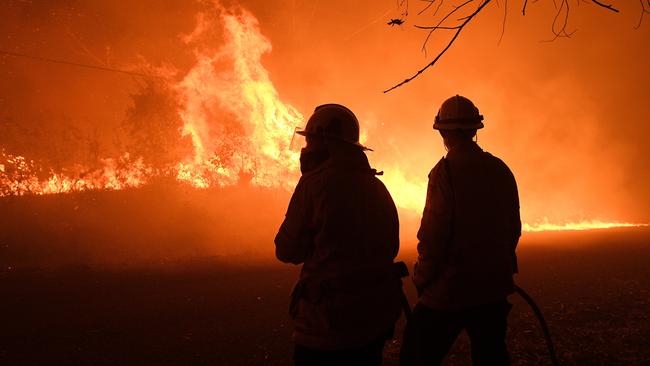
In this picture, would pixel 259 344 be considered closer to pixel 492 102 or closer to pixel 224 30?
pixel 224 30

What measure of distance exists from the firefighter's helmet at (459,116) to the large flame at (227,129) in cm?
1814

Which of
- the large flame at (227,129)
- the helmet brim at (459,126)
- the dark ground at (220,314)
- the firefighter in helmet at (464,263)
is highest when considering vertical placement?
the large flame at (227,129)

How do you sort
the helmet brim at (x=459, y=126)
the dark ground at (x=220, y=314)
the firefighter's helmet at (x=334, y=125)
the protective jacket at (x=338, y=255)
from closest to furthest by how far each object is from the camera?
the protective jacket at (x=338, y=255) < the firefighter's helmet at (x=334, y=125) < the helmet brim at (x=459, y=126) < the dark ground at (x=220, y=314)

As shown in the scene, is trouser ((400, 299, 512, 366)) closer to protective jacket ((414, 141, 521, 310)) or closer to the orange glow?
protective jacket ((414, 141, 521, 310))

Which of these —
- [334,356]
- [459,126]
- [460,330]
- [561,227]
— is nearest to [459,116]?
[459,126]

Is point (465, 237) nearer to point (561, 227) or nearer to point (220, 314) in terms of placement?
point (220, 314)

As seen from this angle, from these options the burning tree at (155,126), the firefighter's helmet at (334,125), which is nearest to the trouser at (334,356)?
the firefighter's helmet at (334,125)

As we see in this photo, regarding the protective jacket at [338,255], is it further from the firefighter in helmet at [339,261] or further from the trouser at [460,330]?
the trouser at [460,330]

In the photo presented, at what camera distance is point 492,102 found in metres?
32.2

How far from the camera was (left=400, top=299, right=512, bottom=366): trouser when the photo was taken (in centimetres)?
248

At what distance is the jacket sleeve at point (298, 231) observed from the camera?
6.73 ft

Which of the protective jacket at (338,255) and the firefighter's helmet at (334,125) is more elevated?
the firefighter's helmet at (334,125)

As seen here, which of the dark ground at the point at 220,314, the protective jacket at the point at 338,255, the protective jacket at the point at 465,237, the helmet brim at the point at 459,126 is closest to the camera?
the protective jacket at the point at 338,255

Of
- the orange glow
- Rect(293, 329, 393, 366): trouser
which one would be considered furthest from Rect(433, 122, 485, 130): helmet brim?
the orange glow
